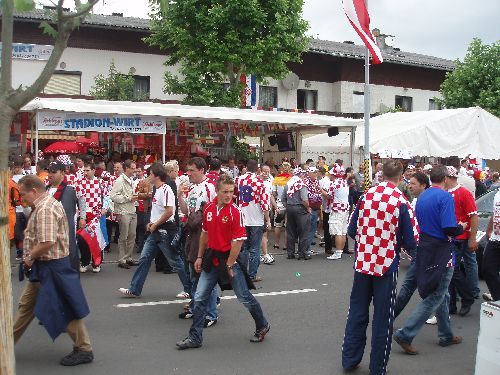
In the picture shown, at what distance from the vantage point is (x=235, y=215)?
674 cm

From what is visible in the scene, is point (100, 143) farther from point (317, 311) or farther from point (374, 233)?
point (374, 233)

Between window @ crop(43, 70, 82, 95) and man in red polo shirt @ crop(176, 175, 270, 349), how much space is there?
887 inches

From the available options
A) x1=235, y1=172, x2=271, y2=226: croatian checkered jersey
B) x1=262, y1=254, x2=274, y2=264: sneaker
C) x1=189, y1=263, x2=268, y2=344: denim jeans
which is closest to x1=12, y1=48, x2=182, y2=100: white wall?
x1=262, y1=254, x2=274, y2=264: sneaker

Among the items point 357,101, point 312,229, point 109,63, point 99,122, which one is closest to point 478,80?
point 357,101

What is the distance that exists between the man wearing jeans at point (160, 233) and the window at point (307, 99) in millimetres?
24752

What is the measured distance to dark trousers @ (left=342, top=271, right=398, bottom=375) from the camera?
5863 millimetres

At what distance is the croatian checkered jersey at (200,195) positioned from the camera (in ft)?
26.0

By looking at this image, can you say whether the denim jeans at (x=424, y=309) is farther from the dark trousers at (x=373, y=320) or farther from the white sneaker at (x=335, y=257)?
the white sneaker at (x=335, y=257)

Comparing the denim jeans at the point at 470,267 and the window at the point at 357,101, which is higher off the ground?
the window at the point at 357,101

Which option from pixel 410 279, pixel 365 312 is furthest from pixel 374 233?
pixel 410 279

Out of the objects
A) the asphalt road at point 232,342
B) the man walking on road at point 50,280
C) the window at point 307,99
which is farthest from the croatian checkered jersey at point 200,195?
the window at point 307,99

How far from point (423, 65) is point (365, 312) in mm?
31036

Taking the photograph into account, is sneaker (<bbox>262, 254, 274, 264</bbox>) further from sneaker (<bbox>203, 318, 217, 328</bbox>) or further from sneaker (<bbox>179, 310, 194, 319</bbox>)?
sneaker (<bbox>203, 318, 217, 328</bbox>)

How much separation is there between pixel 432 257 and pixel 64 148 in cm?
1332
